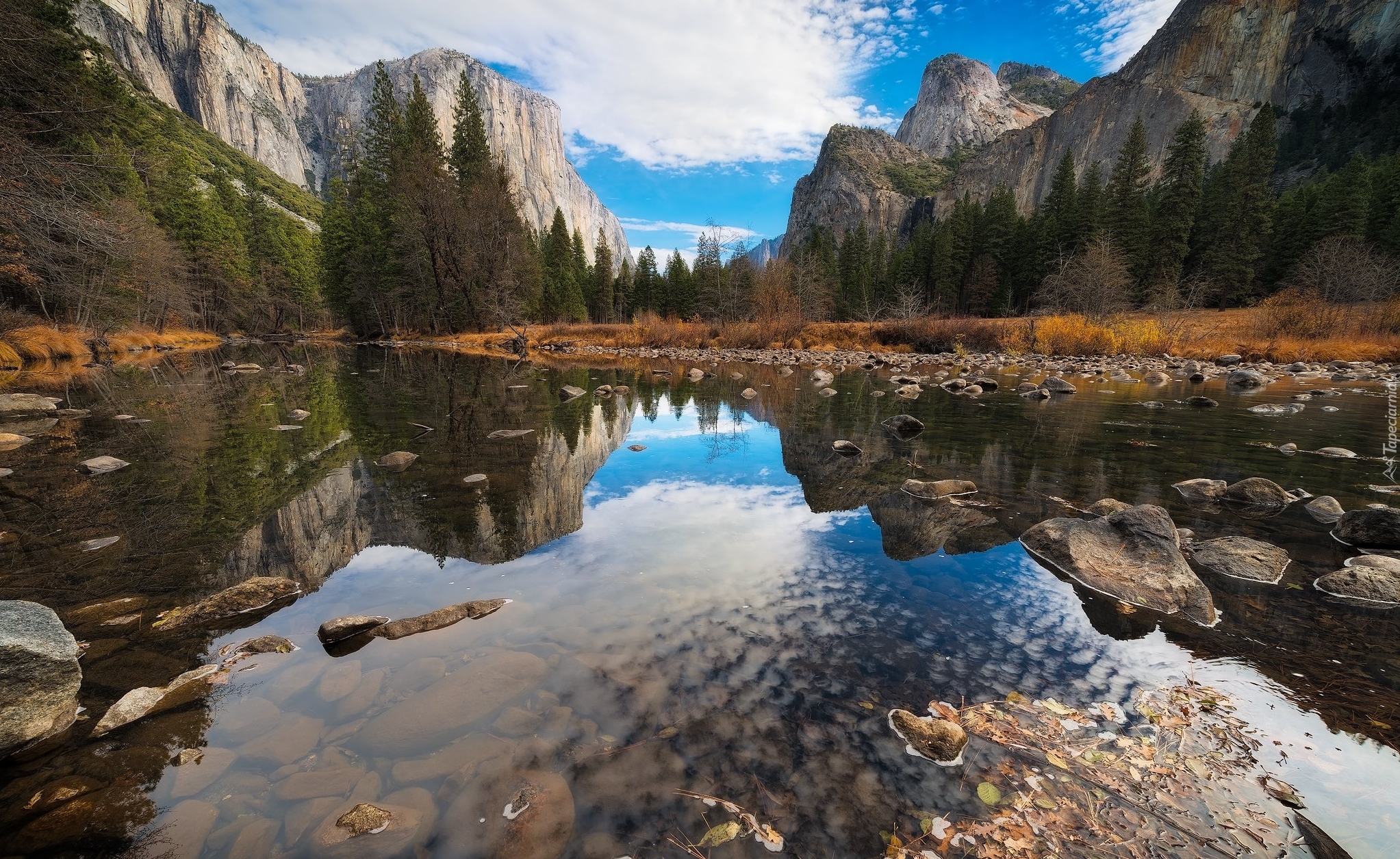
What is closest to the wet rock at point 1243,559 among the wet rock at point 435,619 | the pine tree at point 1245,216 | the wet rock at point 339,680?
the wet rock at point 435,619

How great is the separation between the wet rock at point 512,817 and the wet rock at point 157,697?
178 centimetres

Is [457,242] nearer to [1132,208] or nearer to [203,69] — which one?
[1132,208]

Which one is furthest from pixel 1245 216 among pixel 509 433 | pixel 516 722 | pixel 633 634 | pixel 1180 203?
pixel 516 722

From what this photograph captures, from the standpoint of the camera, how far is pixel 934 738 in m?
2.32

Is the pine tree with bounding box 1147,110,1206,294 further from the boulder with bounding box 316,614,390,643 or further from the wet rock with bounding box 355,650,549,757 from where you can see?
the boulder with bounding box 316,614,390,643

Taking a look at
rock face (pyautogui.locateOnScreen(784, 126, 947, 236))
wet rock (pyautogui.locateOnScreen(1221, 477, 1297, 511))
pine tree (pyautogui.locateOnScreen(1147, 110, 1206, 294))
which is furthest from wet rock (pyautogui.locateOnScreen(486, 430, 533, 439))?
rock face (pyautogui.locateOnScreen(784, 126, 947, 236))

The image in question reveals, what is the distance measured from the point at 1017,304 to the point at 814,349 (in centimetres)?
4101

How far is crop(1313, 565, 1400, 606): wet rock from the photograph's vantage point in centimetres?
351

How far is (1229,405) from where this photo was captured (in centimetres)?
1215

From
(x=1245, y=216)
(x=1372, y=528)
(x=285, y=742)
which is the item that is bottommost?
(x=285, y=742)

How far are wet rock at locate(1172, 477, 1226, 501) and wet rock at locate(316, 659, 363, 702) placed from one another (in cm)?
789

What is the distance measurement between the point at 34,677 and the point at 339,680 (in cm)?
120

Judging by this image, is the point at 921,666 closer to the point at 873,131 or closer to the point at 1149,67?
the point at 1149,67

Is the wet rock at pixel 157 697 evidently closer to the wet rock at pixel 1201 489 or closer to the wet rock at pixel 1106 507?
the wet rock at pixel 1106 507
